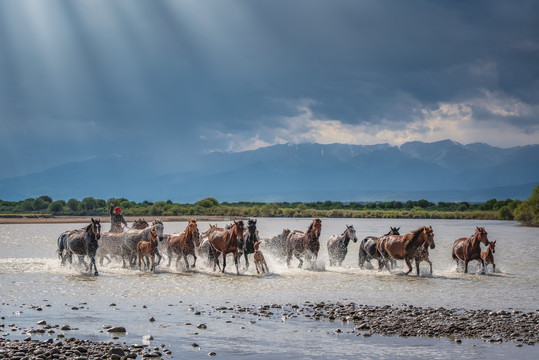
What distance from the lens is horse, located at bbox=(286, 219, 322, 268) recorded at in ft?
72.6

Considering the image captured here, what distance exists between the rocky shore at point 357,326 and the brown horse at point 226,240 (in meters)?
6.31

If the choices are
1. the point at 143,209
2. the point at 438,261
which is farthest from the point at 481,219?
the point at 438,261

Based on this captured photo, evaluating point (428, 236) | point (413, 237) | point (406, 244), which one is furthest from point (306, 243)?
point (428, 236)

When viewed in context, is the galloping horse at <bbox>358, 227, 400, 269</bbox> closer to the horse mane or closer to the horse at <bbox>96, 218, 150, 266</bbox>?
the horse mane

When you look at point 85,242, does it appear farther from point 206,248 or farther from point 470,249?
point 470,249

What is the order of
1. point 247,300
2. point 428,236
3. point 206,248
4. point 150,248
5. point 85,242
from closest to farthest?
point 247,300 → point 428,236 → point 85,242 → point 150,248 → point 206,248

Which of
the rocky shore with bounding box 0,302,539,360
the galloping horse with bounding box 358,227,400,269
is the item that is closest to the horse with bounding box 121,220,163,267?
the galloping horse with bounding box 358,227,400,269

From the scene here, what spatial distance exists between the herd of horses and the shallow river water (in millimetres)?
567

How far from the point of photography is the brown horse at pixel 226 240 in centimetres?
2052

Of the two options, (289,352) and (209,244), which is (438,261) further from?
(289,352)

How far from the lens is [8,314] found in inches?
512

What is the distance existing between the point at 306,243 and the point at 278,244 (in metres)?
2.71

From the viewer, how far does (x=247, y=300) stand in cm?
1534

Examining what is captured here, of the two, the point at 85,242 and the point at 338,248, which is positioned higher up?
the point at 85,242
